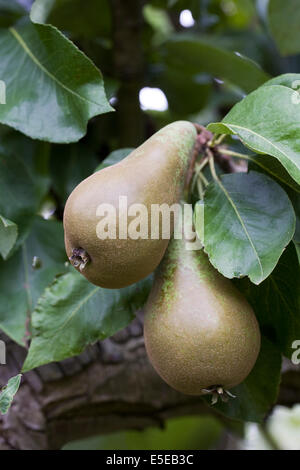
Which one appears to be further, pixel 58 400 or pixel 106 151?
pixel 106 151

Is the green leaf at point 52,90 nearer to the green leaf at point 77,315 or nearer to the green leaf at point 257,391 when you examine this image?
the green leaf at point 77,315

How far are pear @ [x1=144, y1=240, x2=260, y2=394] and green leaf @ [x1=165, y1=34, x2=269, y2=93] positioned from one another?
0.45 metres

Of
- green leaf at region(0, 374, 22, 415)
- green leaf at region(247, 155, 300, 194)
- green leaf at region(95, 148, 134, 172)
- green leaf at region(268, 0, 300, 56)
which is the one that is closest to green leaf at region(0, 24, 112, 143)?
green leaf at region(95, 148, 134, 172)

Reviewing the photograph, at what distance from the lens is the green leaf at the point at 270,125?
1.80 ft

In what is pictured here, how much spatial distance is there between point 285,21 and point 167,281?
631mm

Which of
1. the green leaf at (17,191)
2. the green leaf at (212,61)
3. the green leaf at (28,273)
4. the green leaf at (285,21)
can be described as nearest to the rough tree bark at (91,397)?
A: the green leaf at (28,273)

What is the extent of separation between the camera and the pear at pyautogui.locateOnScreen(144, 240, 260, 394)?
0.57 metres

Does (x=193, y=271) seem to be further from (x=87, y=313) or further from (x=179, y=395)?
(x=179, y=395)

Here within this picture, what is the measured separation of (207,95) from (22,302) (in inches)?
27.3

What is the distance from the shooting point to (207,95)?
1.29m

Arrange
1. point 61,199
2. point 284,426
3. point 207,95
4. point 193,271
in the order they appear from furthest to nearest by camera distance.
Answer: point 284,426 < point 207,95 < point 61,199 < point 193,271

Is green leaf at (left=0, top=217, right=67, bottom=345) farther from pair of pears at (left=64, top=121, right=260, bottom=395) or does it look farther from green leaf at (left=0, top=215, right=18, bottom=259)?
pair of pears at (left=64, top=121, right=260, bottom=395)
